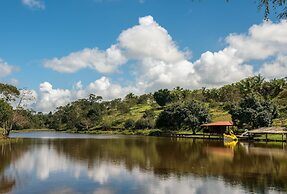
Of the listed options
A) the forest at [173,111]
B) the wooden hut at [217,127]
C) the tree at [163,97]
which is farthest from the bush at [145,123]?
the tree at [163,97]

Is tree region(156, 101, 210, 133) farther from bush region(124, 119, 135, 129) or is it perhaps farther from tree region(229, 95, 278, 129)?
bush region(124, 119, 135, 129)

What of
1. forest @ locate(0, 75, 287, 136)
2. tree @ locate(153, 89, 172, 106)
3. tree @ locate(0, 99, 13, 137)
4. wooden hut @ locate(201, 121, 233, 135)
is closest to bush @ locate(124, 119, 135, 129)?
forest @ locate(0, 75, 287, 136)

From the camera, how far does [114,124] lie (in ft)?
387

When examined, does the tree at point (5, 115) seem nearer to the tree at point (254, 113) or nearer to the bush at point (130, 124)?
the bush at point (130, 124)

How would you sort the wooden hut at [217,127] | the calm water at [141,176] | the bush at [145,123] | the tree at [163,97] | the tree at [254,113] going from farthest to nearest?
the tree at [163,97] → the bush at [145,123] → the wooden hut at [217,127] → the tree at [254,113] → the calm water at [141,176]

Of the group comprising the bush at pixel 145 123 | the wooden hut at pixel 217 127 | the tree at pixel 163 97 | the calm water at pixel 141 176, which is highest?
the tree at pixel 163 97

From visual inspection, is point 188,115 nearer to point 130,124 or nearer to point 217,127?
point 217,127

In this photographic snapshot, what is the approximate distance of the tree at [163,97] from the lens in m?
130

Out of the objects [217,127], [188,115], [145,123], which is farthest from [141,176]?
[145,123]

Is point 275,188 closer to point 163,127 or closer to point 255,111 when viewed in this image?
point 255,111

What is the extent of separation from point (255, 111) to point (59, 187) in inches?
2149

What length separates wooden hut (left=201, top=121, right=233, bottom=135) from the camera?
7281 centimetres

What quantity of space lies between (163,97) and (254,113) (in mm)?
64191

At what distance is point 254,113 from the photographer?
68312 millimetres
